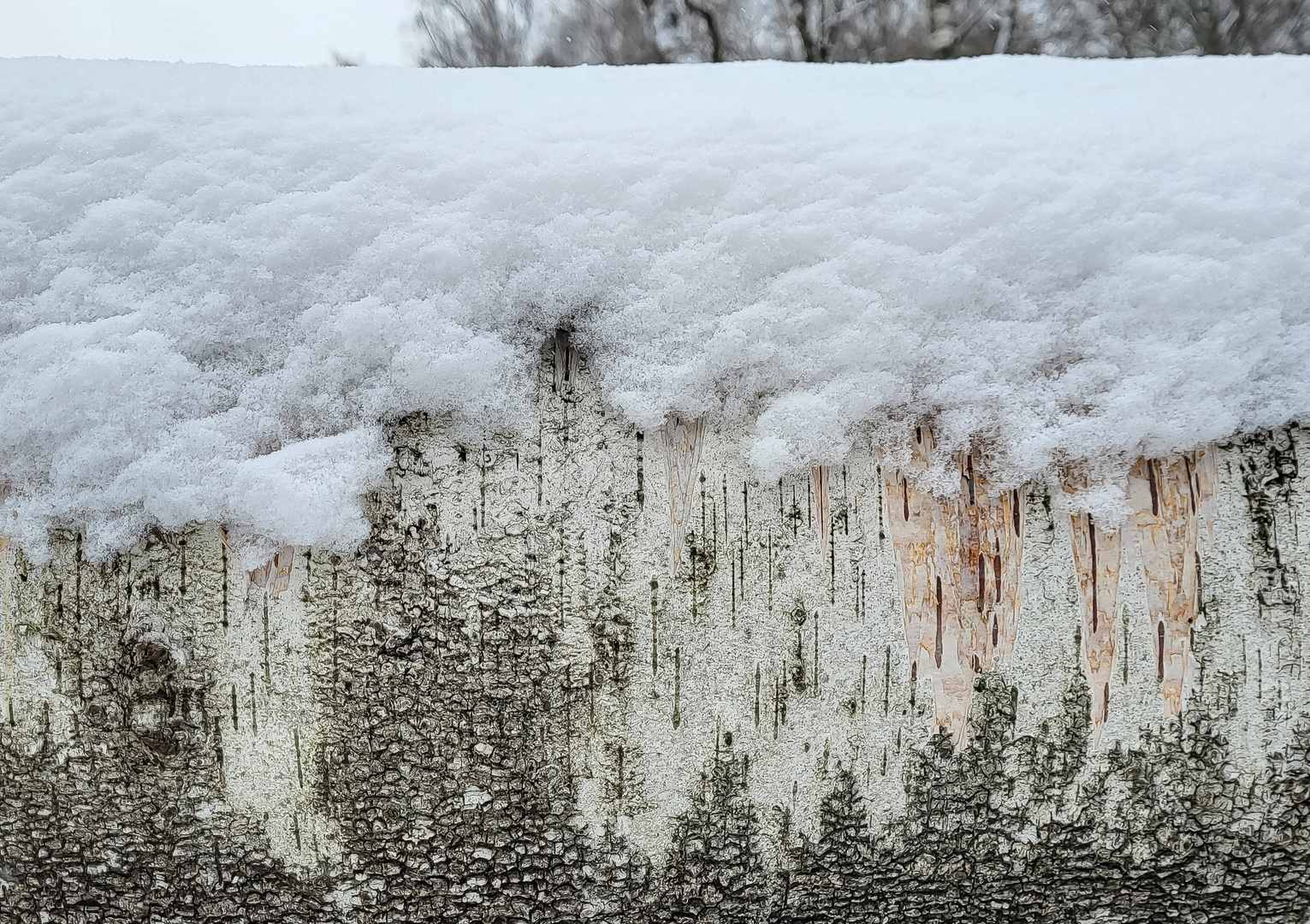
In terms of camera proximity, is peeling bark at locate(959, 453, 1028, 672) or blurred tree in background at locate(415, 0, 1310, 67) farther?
blurred tree in background at locate(415, 0, 1310, 67)

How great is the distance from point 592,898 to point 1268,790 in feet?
3.14

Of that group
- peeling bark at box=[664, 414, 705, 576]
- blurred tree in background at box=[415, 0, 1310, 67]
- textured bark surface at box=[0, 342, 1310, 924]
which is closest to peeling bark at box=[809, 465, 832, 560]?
textured bark surface at box=[0, 342, 1310, 924]

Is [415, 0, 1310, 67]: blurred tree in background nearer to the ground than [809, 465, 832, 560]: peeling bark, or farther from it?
farther from it

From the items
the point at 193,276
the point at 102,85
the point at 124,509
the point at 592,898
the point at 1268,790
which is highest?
the point at 102,85

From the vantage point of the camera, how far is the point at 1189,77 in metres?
1.01

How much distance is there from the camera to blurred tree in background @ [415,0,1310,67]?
249 inches

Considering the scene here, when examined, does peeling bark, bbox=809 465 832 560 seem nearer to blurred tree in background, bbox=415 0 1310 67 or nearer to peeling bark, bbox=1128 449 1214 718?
peeling bark, bbox=1128 449 1214 718

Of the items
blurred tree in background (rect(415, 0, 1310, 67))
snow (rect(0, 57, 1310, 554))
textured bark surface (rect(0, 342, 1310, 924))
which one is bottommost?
textured bark surface (rect(0, 342, 1310, 924))

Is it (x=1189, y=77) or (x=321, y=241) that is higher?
(x=1189, y=77)

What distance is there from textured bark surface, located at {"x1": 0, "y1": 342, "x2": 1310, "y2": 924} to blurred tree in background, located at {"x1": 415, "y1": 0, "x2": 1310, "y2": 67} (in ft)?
23.4

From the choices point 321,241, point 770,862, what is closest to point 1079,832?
point 770,862

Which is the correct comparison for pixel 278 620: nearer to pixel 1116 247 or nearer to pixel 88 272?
pixel 88 272

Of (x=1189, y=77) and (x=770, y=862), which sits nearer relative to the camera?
(x=770, y=862)

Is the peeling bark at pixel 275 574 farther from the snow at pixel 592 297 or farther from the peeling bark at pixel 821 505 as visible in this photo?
the peeling bark at pixel 821 505
